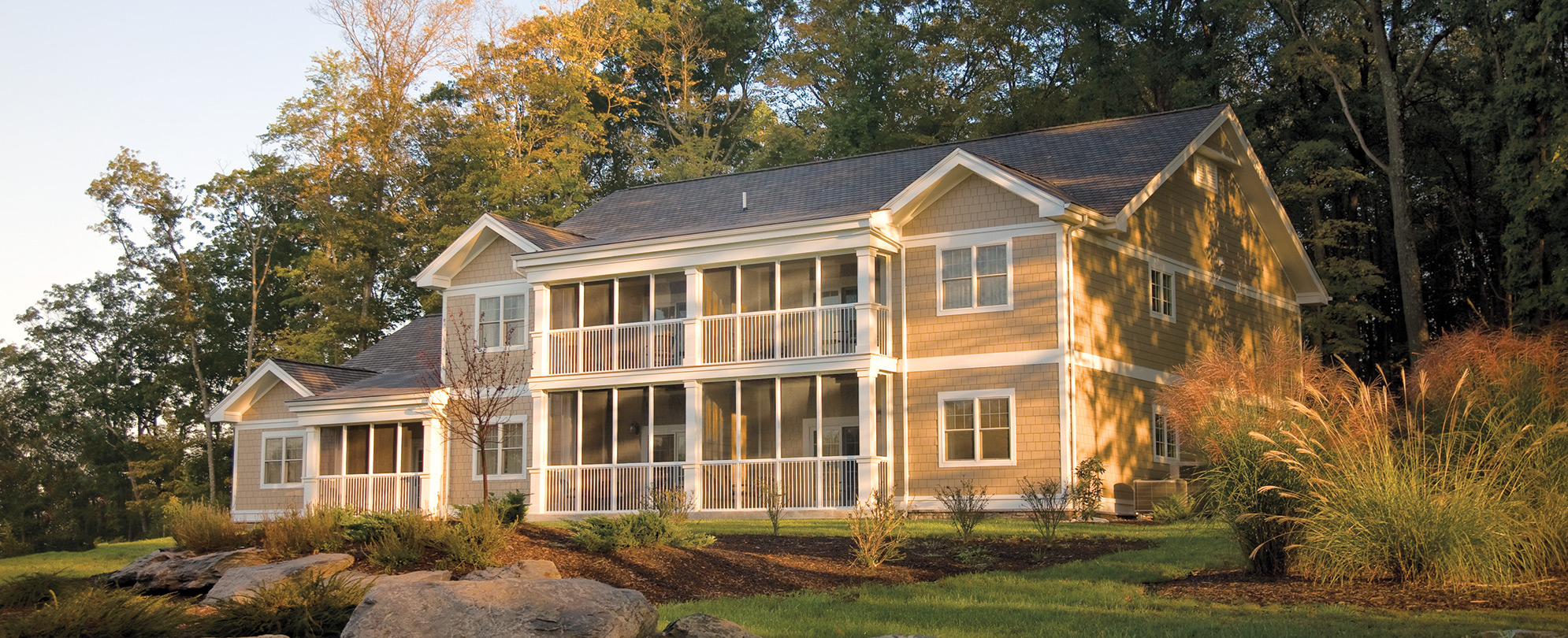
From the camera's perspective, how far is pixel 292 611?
9531mm

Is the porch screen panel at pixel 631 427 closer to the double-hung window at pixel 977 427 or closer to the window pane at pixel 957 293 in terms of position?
the double-hung window at pixel 977 427

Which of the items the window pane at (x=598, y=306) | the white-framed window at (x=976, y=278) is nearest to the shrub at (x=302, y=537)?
the white-framed window at (x=976, y=278)

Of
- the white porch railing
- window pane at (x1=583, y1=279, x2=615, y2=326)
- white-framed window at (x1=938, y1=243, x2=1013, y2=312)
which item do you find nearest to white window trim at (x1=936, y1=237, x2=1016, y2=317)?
white-framed window at (x1=938, y1=243, x2=1013, y2=312)

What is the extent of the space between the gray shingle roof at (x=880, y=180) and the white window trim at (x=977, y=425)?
3556 millimetres

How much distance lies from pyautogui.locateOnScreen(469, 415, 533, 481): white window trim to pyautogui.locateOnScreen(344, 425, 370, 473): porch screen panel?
3.18m

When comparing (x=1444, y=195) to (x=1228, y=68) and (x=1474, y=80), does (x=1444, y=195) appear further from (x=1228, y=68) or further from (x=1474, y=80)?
(x=1228, y=68)

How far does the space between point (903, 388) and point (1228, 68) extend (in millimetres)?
17721

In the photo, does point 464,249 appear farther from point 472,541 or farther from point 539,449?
point 472,541

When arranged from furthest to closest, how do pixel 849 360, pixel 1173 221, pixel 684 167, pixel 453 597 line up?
pixel 684 167 → pixel 1173 221 → pixel 849 360 → pixel 453 597

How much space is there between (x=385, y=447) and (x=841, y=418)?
1085cm

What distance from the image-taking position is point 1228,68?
3591 centimetres

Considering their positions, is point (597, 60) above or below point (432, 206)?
above

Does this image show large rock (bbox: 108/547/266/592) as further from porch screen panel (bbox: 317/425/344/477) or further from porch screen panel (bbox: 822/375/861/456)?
porch screen panel (bbox: 317/425/344/477)

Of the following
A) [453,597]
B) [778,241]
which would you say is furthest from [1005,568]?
[778,241]
